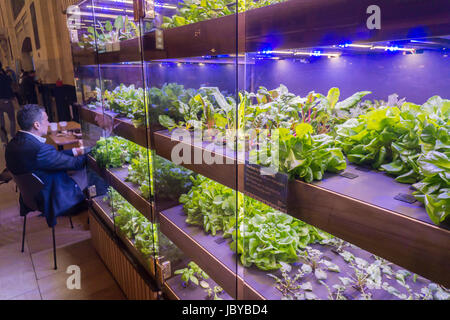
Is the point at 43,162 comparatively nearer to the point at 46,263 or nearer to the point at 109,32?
the point at 46,263

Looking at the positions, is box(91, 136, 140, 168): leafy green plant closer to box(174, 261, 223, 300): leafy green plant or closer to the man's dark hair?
the man's dark hair

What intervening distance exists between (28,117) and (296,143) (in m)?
2.28

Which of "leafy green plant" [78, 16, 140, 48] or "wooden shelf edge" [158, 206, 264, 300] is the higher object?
"leafy green plant" [78, 16, 140, 48]

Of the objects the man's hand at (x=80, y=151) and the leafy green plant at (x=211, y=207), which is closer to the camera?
the leafy green plant at (x=211, y=207)

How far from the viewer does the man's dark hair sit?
2260mm

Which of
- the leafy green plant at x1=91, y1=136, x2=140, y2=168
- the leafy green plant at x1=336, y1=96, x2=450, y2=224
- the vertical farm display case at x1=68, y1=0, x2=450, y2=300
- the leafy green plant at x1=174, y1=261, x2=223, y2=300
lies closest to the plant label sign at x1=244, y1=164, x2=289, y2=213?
the vertical farm display case at x1=68, y1=0, x2=450, y2=300

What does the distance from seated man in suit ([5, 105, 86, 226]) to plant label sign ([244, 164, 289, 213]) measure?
6.59 feet

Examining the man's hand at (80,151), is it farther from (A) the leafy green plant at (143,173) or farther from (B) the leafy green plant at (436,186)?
(B) the leafy green plant at (436,186)

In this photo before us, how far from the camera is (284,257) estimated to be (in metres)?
1.09

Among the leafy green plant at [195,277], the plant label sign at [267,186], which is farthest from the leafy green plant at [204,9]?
the leafy green plant at [195,277]

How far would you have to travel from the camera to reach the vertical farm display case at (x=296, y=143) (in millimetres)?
628

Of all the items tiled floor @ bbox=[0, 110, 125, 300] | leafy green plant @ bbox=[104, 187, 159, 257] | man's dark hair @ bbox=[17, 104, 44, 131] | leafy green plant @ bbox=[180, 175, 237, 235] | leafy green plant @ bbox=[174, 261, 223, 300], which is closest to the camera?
leafy green plant @ bbox=[180, 175, 237, 235]

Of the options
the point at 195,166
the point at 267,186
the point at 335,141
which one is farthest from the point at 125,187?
the point at 335,141
